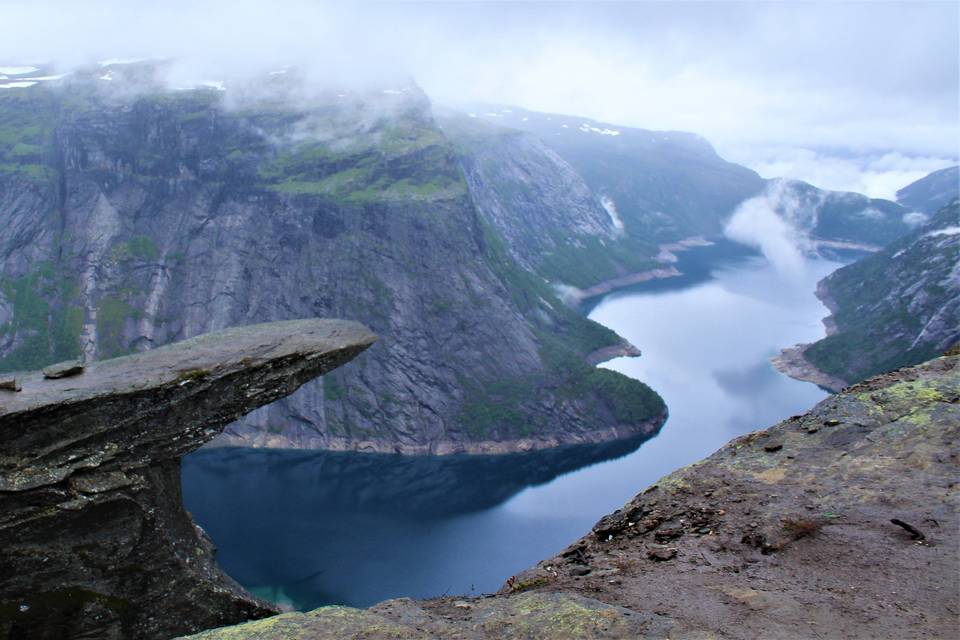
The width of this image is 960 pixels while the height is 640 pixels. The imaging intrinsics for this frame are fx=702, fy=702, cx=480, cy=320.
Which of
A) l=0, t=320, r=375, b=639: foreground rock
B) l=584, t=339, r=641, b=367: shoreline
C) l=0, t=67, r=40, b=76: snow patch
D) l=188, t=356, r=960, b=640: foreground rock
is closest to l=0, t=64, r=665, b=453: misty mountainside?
l=584, t=339, r=641, b=367: shoreline

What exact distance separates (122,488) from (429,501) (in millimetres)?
94554

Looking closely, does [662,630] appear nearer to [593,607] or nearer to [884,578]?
[593,607]

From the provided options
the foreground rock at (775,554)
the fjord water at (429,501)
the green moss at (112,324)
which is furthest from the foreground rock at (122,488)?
the green moss at (112,324)

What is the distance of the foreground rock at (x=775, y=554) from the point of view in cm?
1062

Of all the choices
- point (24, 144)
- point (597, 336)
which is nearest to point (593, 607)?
point (597, 336)

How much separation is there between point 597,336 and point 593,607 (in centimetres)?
17288

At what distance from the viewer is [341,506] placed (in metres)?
103

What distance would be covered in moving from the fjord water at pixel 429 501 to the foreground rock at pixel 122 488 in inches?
1794

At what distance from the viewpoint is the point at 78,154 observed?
6344 inches

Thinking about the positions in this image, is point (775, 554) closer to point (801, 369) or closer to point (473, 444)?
point (473, 444)

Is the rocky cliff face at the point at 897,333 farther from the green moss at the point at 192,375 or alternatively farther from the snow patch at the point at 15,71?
the snow patch at the point at 15,71

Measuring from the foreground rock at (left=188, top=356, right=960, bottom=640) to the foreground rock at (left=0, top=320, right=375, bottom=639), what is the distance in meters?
5.37

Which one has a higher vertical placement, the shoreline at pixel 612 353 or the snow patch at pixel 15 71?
the snow patch at pixel 15 71

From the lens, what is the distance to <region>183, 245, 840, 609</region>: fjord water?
79.2 m
